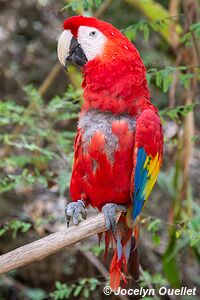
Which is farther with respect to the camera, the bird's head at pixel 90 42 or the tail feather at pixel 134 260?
the tail feather at pixel 134 260

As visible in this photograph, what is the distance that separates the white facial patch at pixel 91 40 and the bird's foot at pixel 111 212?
372mm

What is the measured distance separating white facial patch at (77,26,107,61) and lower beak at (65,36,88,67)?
0.04ft

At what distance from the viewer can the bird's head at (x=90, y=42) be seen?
4.09ft

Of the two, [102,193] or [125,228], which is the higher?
Answer: [102,193]

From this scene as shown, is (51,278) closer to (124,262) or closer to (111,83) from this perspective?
(124,262)

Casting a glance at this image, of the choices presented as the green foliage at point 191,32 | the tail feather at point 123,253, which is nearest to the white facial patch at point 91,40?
the green foliage at point 191,32

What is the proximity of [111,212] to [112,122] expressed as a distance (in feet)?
0.73

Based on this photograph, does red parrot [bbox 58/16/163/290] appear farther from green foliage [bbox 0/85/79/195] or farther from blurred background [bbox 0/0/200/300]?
green foliage [bbox 0/85/79/195]

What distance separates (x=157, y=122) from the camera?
127 cm

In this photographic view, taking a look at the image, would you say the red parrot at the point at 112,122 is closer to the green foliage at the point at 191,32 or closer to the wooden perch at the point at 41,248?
the wooden perch at the point at 41,248

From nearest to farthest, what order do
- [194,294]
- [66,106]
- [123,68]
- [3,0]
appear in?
[123,68] → [66,106] → [194,294] → [3,0]

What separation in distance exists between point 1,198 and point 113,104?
3.78 feet

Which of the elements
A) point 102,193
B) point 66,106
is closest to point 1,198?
point 66,106

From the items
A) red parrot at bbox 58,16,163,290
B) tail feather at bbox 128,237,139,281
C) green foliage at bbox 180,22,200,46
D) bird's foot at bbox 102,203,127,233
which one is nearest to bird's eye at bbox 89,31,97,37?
red parrot at bbox 58,16,163,290
